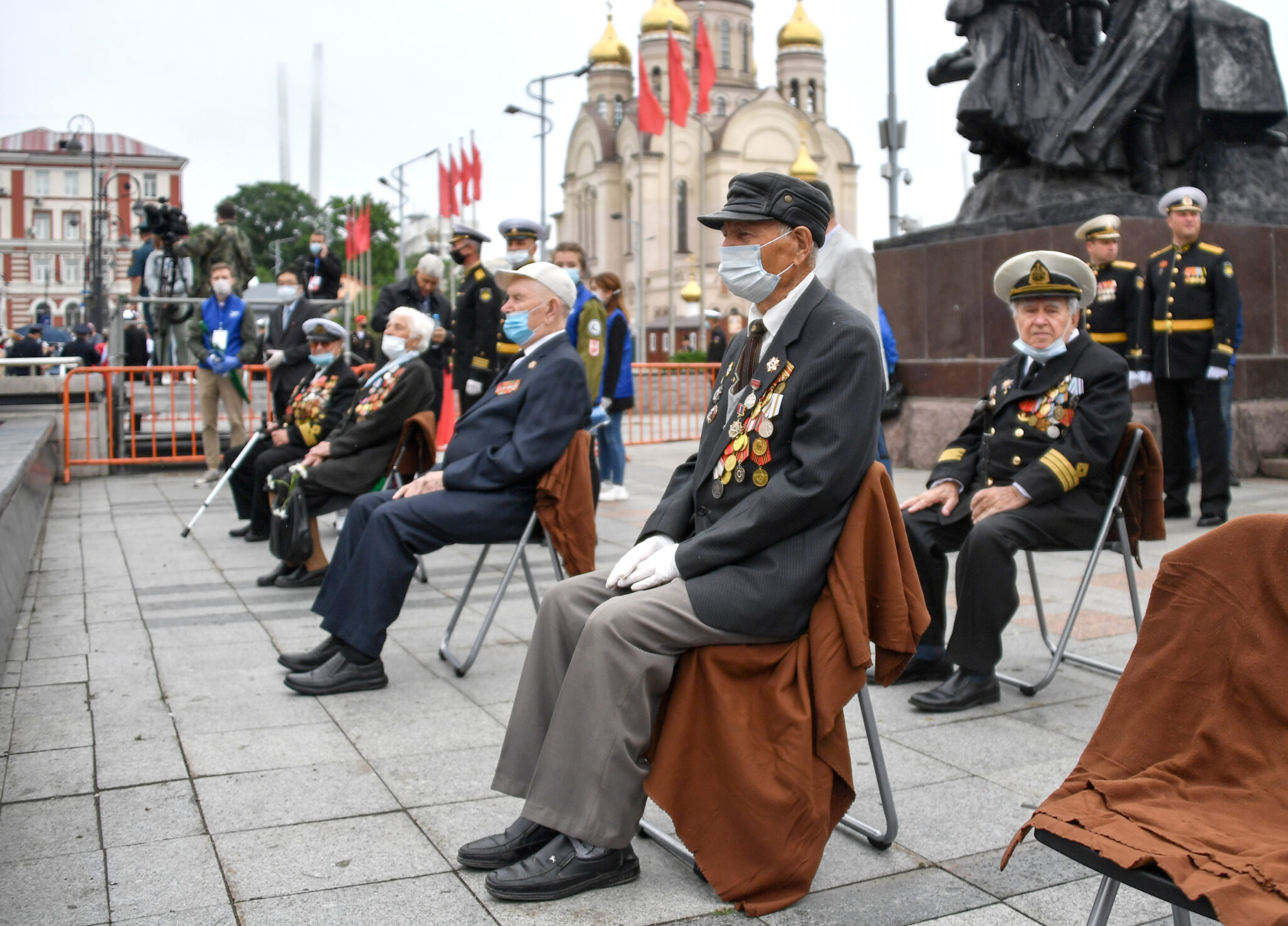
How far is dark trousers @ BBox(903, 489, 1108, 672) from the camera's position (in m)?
4.46

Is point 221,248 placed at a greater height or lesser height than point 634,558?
greater

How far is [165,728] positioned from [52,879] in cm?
131

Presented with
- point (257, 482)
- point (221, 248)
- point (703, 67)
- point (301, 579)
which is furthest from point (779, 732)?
point (703, 67)

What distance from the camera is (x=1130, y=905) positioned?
2934 millimetres

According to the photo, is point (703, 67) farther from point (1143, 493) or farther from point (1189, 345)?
point (1143, 493)

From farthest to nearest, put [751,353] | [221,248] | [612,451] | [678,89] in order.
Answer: [678,89] < [221,248] < [612,451] < [751,353]

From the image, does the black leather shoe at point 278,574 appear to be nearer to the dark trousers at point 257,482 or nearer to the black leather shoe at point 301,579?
the black leather shoe at point 301,579

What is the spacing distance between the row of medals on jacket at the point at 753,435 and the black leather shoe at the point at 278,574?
436cm

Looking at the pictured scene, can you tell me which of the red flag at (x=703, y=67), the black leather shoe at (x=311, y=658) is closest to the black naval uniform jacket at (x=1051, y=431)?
the black leather shoe at (x=311, y=658)

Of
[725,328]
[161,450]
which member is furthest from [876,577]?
[725,328]

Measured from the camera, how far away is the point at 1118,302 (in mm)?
9266

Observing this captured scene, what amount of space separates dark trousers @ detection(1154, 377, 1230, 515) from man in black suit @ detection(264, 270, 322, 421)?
6.20 metres

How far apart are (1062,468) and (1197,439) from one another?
4896mm

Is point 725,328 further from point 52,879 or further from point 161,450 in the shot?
point 52,879
